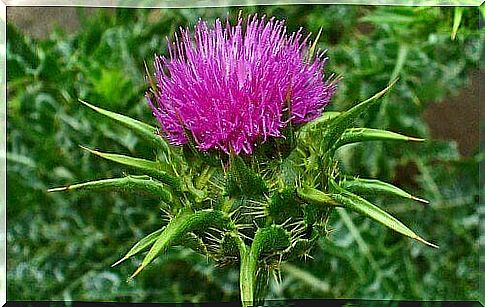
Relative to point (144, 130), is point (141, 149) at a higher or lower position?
lower

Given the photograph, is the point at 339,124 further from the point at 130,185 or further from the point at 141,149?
the point at 141,149

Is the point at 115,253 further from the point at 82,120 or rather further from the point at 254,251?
the point at 254,251

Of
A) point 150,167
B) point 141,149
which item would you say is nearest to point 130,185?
point 150,167

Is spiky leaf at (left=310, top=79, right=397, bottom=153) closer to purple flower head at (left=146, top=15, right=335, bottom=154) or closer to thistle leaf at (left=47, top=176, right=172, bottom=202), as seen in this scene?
purple flower head at (left=146, top=15, right=335, bottom=154)

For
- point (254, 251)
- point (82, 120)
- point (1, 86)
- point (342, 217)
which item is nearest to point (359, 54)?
point (342, 217)

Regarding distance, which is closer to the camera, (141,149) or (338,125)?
(338,125)

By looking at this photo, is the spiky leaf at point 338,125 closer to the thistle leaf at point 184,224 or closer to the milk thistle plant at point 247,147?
the milk thistle plant at point 247,147

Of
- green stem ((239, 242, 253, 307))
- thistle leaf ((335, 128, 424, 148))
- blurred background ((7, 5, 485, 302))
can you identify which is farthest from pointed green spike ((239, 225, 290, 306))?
blurred background ((7, 5, 485, 302))
